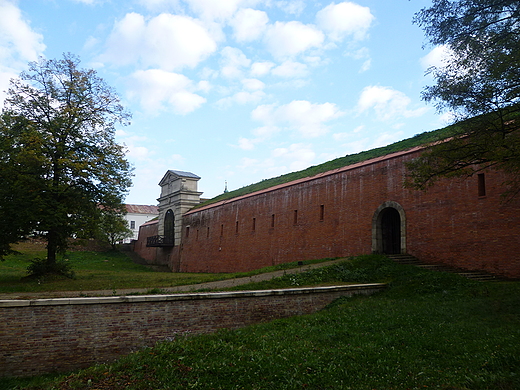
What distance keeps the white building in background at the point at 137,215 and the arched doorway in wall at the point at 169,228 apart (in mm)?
23246

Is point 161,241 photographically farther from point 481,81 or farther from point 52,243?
point 481,81

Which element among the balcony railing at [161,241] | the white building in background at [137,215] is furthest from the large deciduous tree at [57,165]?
the white building in background at [137,215]

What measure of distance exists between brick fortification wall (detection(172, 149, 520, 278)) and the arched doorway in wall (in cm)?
752

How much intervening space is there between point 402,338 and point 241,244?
57.5 feet

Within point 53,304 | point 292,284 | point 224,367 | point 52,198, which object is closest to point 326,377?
point 224,367

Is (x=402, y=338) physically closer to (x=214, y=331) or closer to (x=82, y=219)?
(x=214, y=331)

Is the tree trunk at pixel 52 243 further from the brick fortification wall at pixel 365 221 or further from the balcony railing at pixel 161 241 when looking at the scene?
the balcony railing at pixel 161 241

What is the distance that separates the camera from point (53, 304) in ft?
25.1

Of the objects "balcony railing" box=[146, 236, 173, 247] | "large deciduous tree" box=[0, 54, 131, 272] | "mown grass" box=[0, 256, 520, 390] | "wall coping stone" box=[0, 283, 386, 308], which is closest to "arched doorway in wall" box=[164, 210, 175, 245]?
"balcony railing" box=[146, 236, 173, 247]

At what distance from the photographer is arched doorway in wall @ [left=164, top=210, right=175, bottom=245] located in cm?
3444

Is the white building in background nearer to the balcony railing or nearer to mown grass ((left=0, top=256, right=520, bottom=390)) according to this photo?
the balcony railing

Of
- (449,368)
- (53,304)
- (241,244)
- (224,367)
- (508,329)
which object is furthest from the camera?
(241,244)

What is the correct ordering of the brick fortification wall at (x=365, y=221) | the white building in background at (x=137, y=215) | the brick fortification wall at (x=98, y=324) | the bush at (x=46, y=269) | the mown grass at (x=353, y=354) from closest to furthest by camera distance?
the mown grass at (x=353, y=354), the brick fortification wall at (x=98, y=324), the brick fortification wall at (x=365, y=221), the bush at (x=46, y=269), the white building in background at (x=137, y=215)

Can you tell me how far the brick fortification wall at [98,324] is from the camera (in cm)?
729
